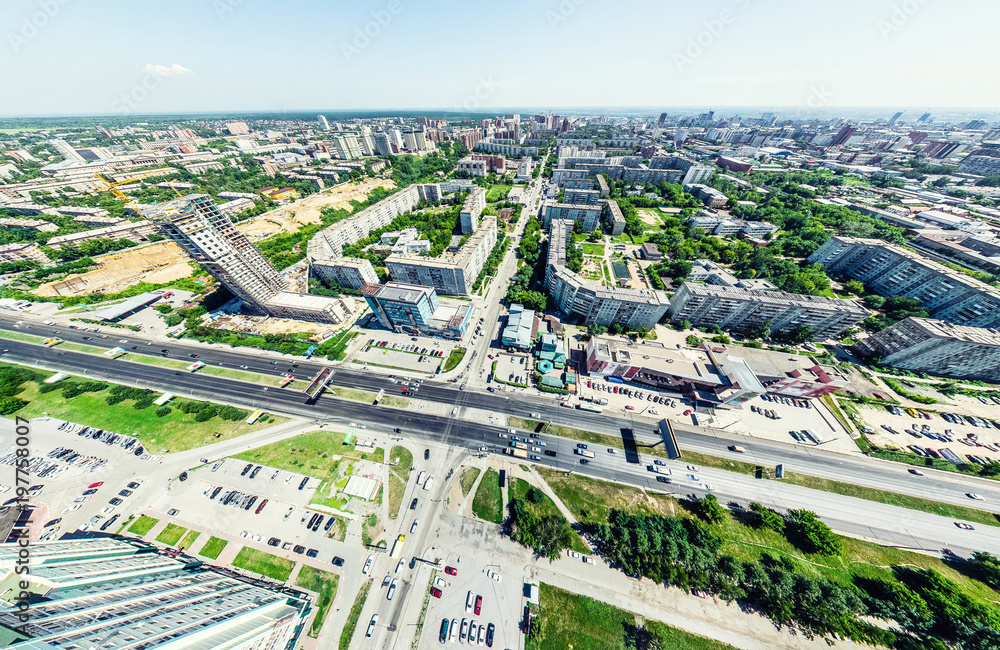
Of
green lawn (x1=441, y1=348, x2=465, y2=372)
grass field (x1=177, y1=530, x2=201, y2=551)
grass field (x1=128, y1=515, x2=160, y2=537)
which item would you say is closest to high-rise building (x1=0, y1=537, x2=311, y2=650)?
grass field (x1=177, y1=530, x2=201, y2=551)

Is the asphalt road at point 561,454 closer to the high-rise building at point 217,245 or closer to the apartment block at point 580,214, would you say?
the high-rise building at point 217,245

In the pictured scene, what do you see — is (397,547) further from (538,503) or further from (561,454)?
(561,454)

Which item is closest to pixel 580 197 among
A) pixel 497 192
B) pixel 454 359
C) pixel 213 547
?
pixel 497 192

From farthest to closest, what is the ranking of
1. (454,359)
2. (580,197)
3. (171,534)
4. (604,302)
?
1. (580,197)
2. (604,302)
3. (454,359)
4. (171,534)

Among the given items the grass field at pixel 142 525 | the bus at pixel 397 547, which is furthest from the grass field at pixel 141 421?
the bus at pixel 397 547

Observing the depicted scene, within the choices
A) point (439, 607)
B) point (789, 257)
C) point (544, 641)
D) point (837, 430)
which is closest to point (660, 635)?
point (544, 641)
